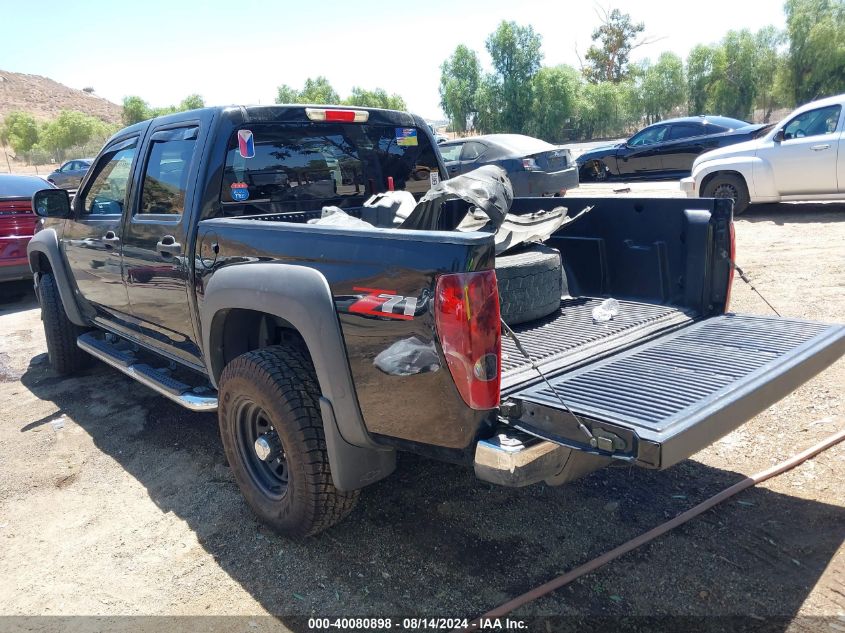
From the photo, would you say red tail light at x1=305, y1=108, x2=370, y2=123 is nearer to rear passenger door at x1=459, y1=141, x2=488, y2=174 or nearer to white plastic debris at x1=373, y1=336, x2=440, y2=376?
white plastic debris at x1=373, y1=336, x2=440, y2=376

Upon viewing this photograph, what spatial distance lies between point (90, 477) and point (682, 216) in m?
3.72

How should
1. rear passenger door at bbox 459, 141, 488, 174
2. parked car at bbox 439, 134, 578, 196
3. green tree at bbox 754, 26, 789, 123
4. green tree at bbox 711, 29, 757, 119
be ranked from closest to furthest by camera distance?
parked car at bbox 439, 134, 578, 196
rear passenger door at bbox 459, 141, 488, 174
green tree at bbox 754, 26, 789, 123
green tree at bbox 711, 29, 757, 119

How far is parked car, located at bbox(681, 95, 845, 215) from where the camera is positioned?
950 cm

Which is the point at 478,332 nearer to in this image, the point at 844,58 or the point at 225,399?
the point at 225,399

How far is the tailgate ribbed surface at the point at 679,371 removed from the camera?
2.23 meters

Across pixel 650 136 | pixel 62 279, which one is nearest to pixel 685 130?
pixel 650 136

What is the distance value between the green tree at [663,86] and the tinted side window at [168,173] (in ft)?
150

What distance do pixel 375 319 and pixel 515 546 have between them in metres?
Result: 1.31

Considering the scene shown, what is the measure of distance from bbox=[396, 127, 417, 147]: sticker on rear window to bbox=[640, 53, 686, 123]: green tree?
44.6m

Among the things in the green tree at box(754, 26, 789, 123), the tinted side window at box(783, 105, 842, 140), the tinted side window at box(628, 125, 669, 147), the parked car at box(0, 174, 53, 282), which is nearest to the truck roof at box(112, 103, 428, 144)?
the parked car at box(0, 174, 53, 282)

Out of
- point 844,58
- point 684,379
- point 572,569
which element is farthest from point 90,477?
point 844,58

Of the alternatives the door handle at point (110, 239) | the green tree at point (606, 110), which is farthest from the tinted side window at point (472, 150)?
the green tree at point (606, 110)

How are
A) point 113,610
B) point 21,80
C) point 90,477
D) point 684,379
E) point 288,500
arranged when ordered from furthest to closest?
point 21,80, point 90,477, point 288,500, point 113,610, point 684,379

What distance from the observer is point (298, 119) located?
12.4 ft
